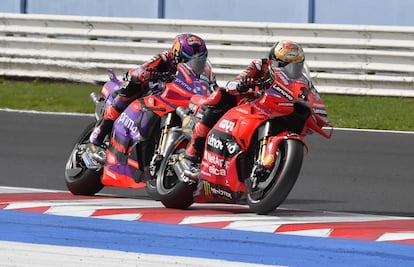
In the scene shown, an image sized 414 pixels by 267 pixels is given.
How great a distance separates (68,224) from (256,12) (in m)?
14.0

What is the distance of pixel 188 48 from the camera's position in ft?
31.4

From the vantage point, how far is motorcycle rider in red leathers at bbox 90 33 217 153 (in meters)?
9.62

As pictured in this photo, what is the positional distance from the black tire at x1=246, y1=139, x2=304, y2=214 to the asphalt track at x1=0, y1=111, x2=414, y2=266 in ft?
0.79

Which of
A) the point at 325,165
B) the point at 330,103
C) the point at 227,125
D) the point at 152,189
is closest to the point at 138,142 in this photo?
the point at 152,189

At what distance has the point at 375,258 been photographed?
679 cm

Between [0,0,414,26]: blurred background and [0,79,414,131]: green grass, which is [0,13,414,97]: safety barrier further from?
[0,0,414,26]: blurred background

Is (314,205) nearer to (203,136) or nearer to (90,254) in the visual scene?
(203,136)

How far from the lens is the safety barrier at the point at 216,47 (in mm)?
18016

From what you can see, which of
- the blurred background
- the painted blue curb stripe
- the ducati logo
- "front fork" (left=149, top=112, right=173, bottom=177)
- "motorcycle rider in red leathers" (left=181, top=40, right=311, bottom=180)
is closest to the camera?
the painted blue curb stripe

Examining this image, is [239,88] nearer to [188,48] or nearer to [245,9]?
[188,48]

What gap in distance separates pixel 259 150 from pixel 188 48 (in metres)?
1.28

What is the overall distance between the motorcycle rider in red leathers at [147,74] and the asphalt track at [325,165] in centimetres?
68

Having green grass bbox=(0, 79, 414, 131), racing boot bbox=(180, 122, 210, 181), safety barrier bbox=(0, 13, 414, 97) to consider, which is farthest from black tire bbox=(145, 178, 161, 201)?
safety barrier bbox=(0, 13, 414, 97)

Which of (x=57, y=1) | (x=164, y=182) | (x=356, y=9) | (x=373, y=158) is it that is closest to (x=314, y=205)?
(x=164, y=182)
